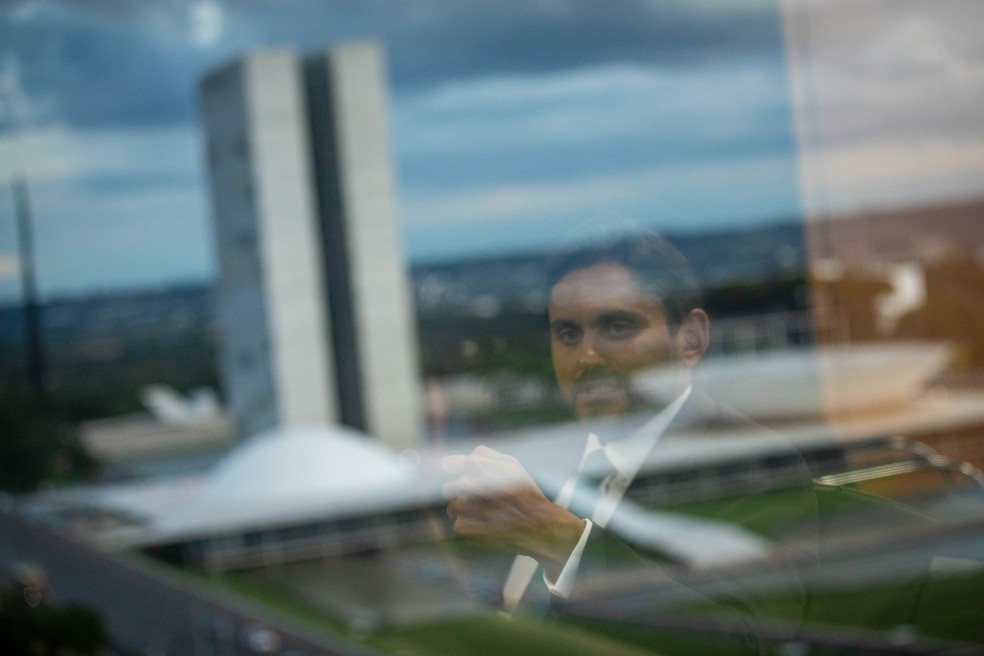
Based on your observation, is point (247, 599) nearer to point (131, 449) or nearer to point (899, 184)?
point (131, 449)

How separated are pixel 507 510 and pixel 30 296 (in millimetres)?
7013

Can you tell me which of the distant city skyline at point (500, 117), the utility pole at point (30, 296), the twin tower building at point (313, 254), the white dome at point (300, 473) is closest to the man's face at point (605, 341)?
the distant city skyline at point (500, 117)

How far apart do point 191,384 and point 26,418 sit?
196 cm

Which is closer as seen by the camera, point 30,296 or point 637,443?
point 637,443

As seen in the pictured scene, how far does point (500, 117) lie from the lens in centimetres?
852

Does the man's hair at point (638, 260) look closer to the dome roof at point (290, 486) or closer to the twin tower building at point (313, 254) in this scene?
the dome roof at point (290, 486)

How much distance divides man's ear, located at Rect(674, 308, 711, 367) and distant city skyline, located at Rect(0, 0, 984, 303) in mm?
1512

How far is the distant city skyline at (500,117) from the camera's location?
2332 millimetres

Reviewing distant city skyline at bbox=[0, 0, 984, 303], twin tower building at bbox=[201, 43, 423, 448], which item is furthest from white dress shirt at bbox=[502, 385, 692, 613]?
twin tower building at bbox=[201, 43, 423, 448]

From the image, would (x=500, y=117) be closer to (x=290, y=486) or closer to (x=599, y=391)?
(x=290, y=486)

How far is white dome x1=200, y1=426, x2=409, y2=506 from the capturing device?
24.1 ft

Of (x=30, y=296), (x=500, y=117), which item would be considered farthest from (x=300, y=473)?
(x=500, y=117)

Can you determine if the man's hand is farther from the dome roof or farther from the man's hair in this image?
the dome roof

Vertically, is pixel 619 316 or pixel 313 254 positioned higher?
pixel 313 254
